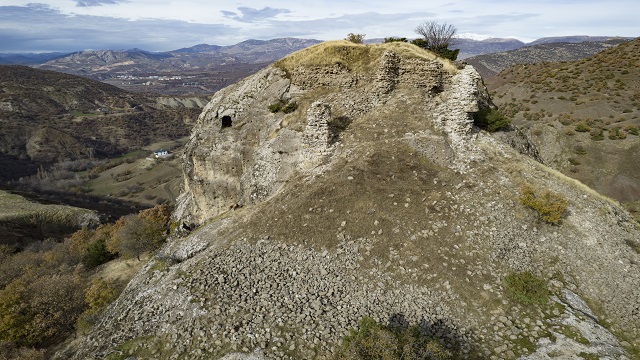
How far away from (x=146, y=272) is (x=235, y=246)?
5.53m

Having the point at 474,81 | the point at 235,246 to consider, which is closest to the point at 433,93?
the point at 474,81

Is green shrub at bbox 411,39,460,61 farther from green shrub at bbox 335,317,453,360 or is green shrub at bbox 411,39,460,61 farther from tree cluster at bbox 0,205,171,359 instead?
tree cluster at bbox 0,205,171,359

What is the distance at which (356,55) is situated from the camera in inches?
987

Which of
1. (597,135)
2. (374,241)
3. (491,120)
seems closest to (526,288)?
(374,241)

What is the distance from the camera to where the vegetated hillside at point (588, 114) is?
4125 centimetres

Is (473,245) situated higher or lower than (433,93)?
lower

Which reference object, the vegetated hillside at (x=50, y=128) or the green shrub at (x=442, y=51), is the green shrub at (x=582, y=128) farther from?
the vegetated hillside at (x=50, y=128)

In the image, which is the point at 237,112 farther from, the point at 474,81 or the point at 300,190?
the point at 474,81

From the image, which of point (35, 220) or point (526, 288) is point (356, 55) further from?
point (35, 220)

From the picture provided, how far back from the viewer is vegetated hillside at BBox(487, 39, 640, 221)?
41.2 metres

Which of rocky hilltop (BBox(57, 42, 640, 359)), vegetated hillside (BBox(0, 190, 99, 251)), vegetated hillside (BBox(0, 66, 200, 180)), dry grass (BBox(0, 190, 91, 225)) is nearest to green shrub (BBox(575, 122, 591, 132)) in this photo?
rocky hilltop (BBox(57, 42, 640, 359))

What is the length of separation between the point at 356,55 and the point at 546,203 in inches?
628

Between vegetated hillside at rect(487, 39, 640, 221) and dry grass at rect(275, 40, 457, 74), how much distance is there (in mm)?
29413

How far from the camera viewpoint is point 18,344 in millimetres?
21672
